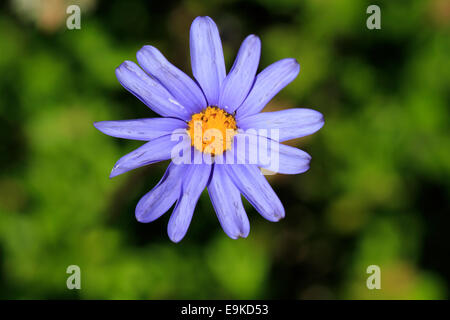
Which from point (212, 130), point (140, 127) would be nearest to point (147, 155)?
point (140, 127)

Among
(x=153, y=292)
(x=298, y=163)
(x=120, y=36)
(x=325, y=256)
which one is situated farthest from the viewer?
(x=325, y=256)

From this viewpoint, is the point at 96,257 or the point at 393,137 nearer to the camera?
the point at 96,257

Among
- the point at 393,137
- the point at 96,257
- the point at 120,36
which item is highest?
the point at 120,36

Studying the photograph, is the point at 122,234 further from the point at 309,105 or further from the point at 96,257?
the point at 309,105

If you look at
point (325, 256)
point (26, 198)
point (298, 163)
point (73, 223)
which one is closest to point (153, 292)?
point (73, 223)

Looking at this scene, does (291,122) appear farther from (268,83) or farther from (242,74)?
(242,74)

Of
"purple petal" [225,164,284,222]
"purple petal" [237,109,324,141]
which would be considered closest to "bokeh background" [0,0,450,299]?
"purple petal" [225,164,284,222]

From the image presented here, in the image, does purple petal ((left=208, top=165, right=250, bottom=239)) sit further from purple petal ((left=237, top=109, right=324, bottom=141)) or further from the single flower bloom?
purple petal ((left=237, top=109, right=324, bottom=141))

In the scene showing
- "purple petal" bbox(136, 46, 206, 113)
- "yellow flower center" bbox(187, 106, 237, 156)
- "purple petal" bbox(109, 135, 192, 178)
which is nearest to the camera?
"purple petal" bbox(109, 135, 192, 178)
